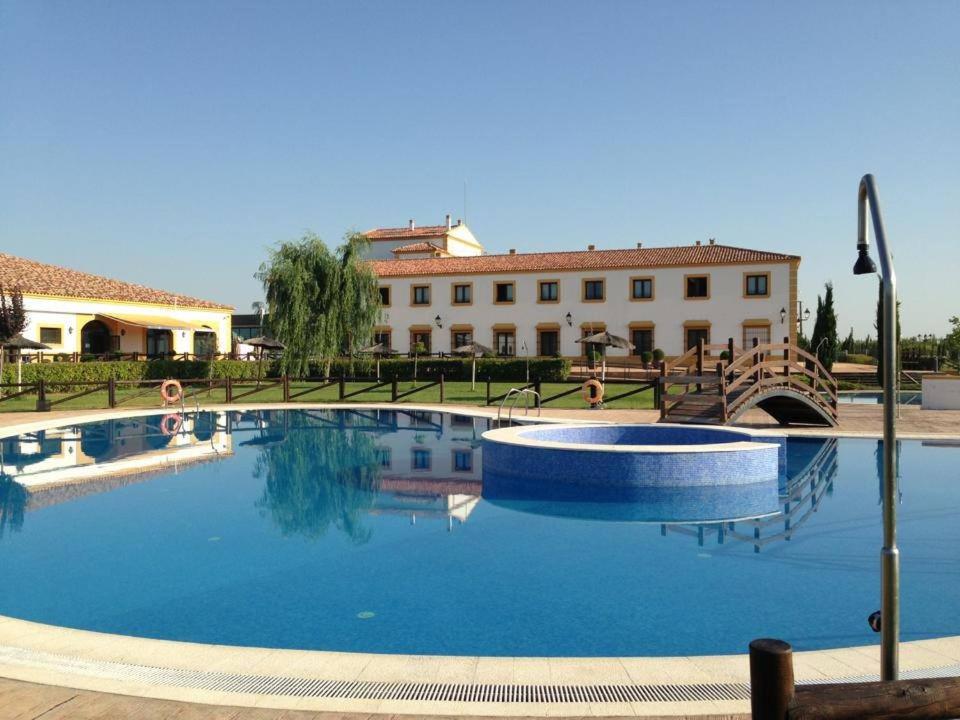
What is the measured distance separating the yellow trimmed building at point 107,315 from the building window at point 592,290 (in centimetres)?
2224

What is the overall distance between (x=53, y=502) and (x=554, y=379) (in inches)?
966

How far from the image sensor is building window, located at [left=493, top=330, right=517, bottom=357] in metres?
43.4

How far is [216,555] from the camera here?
8250 millimetres

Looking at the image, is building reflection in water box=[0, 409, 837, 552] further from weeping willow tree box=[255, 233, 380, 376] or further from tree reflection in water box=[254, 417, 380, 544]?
weeping willow tree box=[255, 233, 380, 376]

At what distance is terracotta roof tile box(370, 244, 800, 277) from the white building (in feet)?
0.20

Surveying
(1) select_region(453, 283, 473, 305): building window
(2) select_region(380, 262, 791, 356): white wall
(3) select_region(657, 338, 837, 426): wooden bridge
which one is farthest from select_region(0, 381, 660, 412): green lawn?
(1) select_region(453, 283, 473, 305): building window

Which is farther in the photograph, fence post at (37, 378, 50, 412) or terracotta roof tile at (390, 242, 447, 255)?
terracotta roof tile at (390, 242, 447, 255)

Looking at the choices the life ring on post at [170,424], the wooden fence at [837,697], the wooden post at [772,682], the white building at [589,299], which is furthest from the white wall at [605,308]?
the wooden post at [772,682]

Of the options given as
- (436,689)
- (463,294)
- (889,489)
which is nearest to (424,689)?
(436,689)

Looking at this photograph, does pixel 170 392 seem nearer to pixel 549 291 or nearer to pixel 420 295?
pixel 420 295

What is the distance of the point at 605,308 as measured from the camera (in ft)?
137

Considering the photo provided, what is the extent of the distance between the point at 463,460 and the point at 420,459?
85cm

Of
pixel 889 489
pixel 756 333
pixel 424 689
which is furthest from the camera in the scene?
pixel 756 333

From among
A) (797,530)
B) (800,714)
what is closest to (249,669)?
(800,714)
